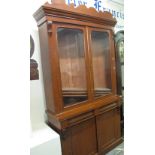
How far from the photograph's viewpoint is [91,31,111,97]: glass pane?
2008 mm

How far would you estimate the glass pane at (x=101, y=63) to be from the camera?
201 cm

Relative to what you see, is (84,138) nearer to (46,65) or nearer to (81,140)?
(81,140)

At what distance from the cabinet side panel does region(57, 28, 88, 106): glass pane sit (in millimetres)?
151

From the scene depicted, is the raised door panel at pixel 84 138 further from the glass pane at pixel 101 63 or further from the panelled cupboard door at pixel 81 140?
the glass pane at pixel 101 63

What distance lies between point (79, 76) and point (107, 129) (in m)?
0.83

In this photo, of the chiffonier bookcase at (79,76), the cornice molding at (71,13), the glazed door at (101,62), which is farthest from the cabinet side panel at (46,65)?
the glazed door at (101,62)

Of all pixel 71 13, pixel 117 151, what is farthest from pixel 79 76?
pixel 117 151

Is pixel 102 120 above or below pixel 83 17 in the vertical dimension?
below

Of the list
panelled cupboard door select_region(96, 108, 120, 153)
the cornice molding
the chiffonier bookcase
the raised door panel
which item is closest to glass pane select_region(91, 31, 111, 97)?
the chiffonier bookcase

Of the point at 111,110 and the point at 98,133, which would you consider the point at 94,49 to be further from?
the point at 98,133
